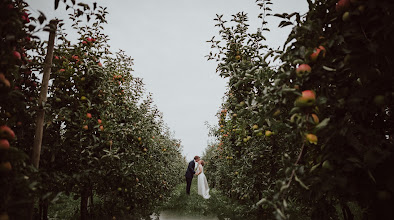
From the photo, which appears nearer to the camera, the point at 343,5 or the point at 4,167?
the point at 4,167

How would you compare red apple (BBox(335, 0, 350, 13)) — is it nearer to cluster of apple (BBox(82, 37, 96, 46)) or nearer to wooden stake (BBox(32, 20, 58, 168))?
wooden stake (BBox(32, 20, 58, 168))

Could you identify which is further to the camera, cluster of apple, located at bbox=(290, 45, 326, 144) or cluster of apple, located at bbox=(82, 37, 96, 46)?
cluster of apple, located at bbox=(82, 37, 96, 46)

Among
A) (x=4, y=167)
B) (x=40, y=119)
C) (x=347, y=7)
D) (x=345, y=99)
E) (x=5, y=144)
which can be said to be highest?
(x=347, y=7)

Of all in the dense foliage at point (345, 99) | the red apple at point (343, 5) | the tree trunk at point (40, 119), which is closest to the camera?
the dense foliage at point (345, 99)

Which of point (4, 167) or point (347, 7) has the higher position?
point (347, 7)

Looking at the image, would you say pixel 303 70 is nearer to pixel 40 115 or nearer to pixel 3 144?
pixel 3 144

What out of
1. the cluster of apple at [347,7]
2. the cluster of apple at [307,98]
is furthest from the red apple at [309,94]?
the cluster of apple at [347,7]

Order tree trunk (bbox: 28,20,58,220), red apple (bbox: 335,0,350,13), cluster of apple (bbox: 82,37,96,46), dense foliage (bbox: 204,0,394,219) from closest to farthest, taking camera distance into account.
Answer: dense foliage (bbox: 204,0,394,219) → red apple (bbox: 335,0,350,13) → tree trunk (bbox: 28,20,58,220) → cluster of apple (bbox: 82,37,96,46)

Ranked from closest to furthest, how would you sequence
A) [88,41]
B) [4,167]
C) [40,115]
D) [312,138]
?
1. [4,167]
2. [312,138]
3. [40,115]
4. [88,41]

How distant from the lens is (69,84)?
2.98m

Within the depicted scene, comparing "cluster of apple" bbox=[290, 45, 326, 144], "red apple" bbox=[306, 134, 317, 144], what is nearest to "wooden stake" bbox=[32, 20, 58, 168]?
"cluster of apple" bbox=[290, 45, 326, 144]

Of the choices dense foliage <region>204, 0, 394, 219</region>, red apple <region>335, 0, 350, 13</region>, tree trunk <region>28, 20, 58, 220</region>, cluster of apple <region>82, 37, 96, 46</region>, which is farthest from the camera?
cluster of apple <region>82, 37, 96, 46</region>

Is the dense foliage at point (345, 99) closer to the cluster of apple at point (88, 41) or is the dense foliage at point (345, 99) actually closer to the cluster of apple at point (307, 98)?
the cluster of apple at point (307, 98)

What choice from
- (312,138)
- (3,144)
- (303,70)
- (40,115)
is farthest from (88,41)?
(312,138)
